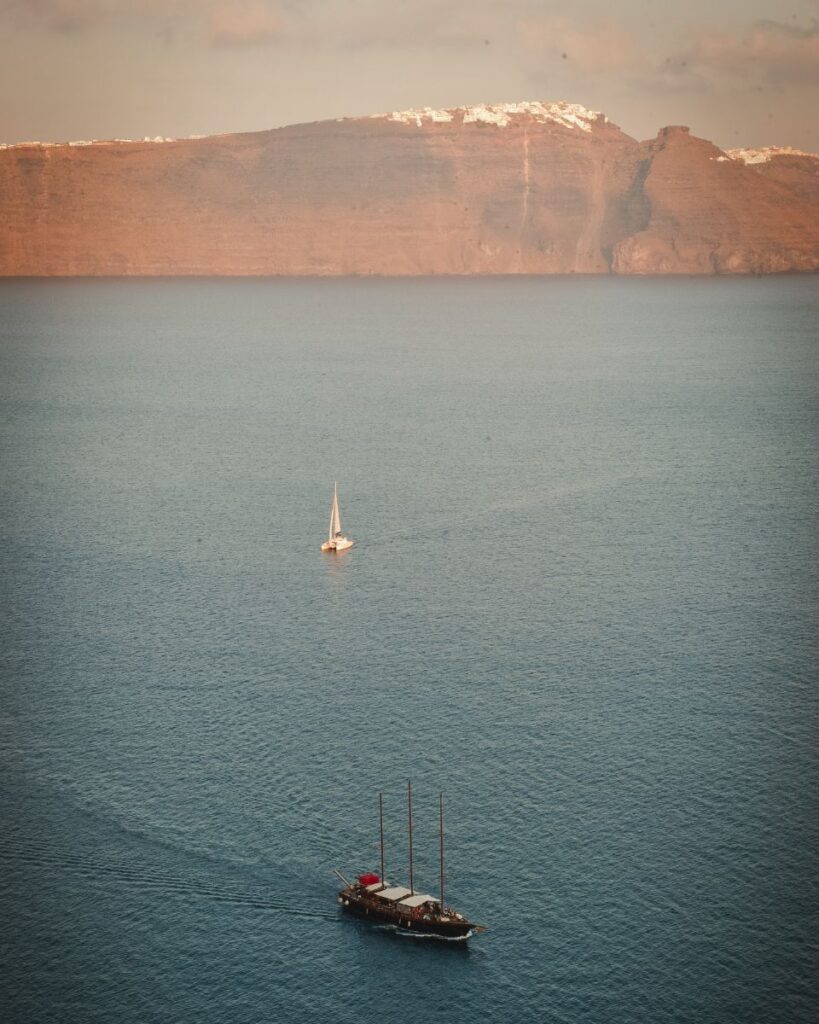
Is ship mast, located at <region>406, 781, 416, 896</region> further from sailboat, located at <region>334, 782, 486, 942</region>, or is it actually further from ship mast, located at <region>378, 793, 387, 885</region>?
ship mast, located at <region>378, 793, 387, 885</region>

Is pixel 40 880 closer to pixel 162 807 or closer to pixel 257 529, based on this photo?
pixel 162 807

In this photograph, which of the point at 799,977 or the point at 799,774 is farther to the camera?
the point at 799,774

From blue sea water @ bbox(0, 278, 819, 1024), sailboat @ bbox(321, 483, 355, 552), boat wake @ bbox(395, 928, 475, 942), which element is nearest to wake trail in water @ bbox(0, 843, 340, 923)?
blue sea water @ bbox(0, 278, 819, 1024)

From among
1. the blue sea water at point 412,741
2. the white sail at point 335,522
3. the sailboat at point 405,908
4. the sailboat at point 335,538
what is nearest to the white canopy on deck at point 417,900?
the sailboat at point 405,908

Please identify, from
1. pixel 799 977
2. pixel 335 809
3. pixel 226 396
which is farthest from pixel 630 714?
pixel 226 396

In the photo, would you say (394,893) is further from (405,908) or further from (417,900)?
(405,908)

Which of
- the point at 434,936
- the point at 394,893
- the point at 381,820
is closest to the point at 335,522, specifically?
the point at 381,820

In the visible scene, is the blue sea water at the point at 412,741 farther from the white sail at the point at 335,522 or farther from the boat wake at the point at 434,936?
the white sail at the point at 335,522
